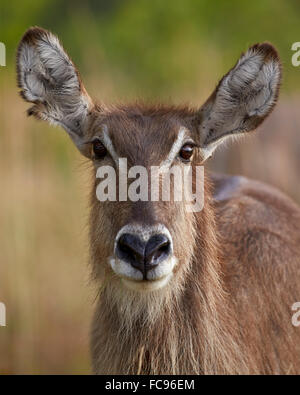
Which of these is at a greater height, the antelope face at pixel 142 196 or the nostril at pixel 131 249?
the antelope face at pixel 142 196

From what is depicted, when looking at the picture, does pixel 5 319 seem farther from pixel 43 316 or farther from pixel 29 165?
pixel 29 165

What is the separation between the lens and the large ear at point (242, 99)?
Answer: 20.9 ft

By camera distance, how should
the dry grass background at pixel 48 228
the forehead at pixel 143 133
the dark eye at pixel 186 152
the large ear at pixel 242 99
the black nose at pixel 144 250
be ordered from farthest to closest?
the dry grass background at pixel 48 228 < the large ear at pixel 242 99 < the dark eye at pixel 186 152 < the forehead at pixel 143 133 < the black nose at pixel 144 250

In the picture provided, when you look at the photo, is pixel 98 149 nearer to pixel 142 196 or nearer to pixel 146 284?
pixel 142 196

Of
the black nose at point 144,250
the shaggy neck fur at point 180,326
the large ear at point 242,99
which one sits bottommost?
the shaggy neck fur at point 180,326

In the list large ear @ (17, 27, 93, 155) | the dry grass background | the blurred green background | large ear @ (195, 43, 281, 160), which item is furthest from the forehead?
the dry grass background

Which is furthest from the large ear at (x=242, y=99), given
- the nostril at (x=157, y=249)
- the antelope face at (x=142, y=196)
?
the nostril at (x=157, y=249)

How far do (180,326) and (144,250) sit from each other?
1.03m

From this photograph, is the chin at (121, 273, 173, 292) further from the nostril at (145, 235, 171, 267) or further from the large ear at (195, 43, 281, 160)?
the large ear at (195, 43, 281, 160)

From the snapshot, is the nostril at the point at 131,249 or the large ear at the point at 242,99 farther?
the large ear at the point at 242,99

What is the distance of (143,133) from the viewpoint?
6.16 metres

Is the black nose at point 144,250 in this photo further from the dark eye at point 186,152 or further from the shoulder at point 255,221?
the shoulder at point 255,221

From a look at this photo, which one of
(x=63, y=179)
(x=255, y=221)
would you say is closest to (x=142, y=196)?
(x=255, y=221)

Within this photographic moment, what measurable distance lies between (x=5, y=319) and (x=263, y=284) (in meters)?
4.18
